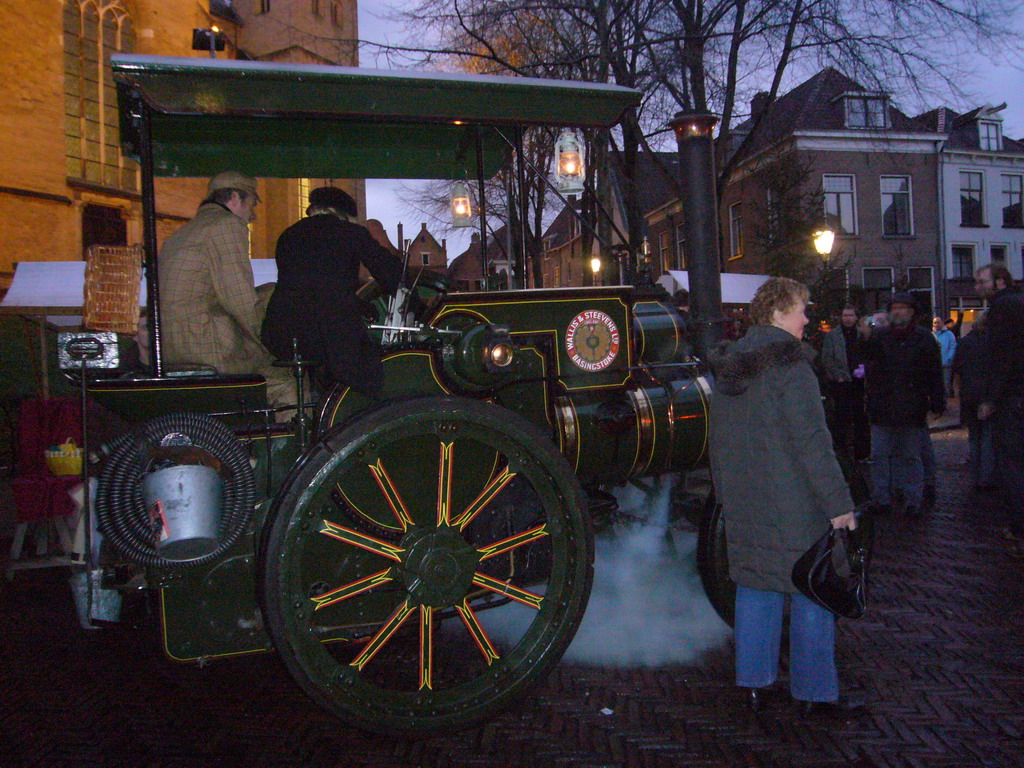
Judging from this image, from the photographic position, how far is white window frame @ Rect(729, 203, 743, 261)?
2512 centimetres

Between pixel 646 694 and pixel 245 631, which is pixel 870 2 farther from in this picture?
pixel 245 631

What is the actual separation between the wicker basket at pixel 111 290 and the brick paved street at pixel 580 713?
146 centimetres

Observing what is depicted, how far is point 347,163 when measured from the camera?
3.98 metres

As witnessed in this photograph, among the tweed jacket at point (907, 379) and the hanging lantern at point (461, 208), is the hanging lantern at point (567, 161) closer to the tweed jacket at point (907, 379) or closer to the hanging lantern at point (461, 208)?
the hanging lantern at point (461, 208)

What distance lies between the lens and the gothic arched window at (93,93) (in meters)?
13.7

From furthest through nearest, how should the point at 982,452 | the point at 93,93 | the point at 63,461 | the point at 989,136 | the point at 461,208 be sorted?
the point at 989,136, the point at 93,93, the point at 461,208, the point at 982,452, the point at 63,461

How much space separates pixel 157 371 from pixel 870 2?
11.9 metres

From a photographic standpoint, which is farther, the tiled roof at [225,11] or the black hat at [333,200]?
the tiled roof at [225,11]

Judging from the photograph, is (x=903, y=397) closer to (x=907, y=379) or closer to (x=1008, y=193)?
(x=907, y=379)

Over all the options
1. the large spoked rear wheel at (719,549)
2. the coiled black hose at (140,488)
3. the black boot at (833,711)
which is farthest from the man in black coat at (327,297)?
the black boot at (833,711)

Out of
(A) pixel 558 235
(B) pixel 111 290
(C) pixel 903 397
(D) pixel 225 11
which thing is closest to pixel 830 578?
(B) pixel 111 290

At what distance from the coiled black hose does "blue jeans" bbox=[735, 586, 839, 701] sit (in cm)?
182

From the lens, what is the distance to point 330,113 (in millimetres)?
2967

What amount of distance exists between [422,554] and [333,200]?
1.40m
